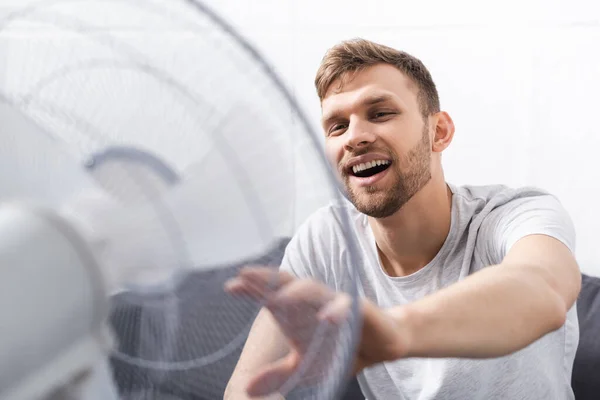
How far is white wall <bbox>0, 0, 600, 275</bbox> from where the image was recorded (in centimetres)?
208

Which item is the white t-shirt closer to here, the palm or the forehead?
the forehead

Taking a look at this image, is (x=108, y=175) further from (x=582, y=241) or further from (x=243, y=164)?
(x=582, y=241)

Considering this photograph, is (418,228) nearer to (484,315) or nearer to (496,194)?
(496,194)

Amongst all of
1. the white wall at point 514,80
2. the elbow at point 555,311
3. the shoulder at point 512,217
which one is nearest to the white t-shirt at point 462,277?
the shoulder at point 512,217

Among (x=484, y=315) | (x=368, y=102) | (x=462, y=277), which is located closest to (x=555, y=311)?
(x=484, y=315)

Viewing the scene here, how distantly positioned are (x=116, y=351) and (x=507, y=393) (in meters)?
0.88

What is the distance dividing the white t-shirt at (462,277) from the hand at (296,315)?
59 centimetres

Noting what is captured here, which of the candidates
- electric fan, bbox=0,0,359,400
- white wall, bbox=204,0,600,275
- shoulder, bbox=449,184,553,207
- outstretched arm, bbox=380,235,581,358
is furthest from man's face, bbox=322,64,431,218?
white wall, bbox=204,0,600,275

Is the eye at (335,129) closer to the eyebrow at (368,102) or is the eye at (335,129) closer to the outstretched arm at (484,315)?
the eyebrow at (368,102)

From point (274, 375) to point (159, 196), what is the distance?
0.50ft

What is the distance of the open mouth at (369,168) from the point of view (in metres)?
1.22

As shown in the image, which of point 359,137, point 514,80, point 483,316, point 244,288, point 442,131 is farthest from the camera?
point 514,80

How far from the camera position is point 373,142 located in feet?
3.93

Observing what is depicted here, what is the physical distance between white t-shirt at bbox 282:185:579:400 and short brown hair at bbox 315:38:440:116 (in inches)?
7.6
